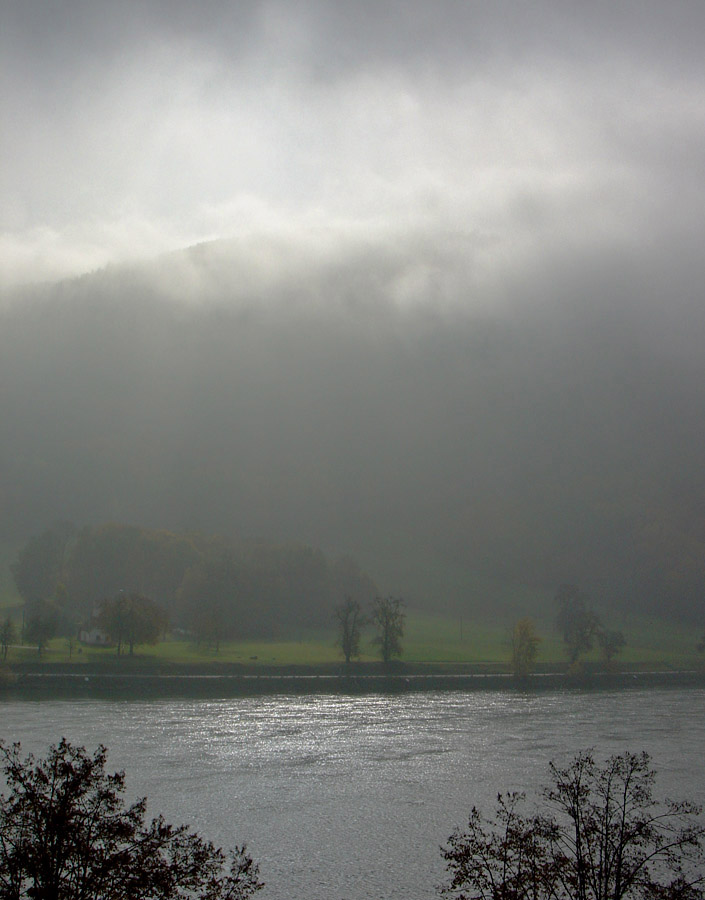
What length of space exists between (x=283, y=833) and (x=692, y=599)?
17776 cm

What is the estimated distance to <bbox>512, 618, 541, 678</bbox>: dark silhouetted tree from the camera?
107 m

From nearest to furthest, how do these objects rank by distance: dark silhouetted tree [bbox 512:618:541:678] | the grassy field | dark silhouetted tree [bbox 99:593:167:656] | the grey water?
the grey water, dark silhouetted tree [bbox 99:593:167:656], the grassy field, dark silhouetted tree [bbox 512:618:541:678]

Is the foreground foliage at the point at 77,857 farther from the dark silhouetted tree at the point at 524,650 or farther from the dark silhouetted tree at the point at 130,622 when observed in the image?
the dark silhouetted tree at the point at 524,650

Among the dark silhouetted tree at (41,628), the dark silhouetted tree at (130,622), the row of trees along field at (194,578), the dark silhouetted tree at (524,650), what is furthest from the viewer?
the row of trees along field at (194,578)

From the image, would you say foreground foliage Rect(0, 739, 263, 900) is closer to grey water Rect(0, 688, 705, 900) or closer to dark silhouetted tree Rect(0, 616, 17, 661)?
grey water Rect(0, 688, 705, 900)

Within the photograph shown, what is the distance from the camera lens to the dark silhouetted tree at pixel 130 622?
9650cm

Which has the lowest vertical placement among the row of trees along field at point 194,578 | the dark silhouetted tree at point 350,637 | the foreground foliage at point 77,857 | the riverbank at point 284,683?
the riverbank at point 284,683

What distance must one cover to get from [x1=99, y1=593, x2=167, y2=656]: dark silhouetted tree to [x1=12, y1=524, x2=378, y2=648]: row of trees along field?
39.1 feet

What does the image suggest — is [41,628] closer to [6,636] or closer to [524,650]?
[6,636]

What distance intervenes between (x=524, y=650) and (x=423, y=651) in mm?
14637

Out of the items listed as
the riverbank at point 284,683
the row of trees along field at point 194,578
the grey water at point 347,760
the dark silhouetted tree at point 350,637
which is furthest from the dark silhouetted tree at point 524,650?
the row of trees along field at point 194,578

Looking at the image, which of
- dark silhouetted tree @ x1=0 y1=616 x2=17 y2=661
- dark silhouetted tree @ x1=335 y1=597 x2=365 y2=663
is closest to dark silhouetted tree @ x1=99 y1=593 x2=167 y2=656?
dark silhouetted tree @ x1=0 y1=616 x2=17 y2=661

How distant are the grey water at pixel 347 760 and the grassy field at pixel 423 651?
17.4m

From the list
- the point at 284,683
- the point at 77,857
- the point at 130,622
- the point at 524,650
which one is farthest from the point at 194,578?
the point at 77,857
